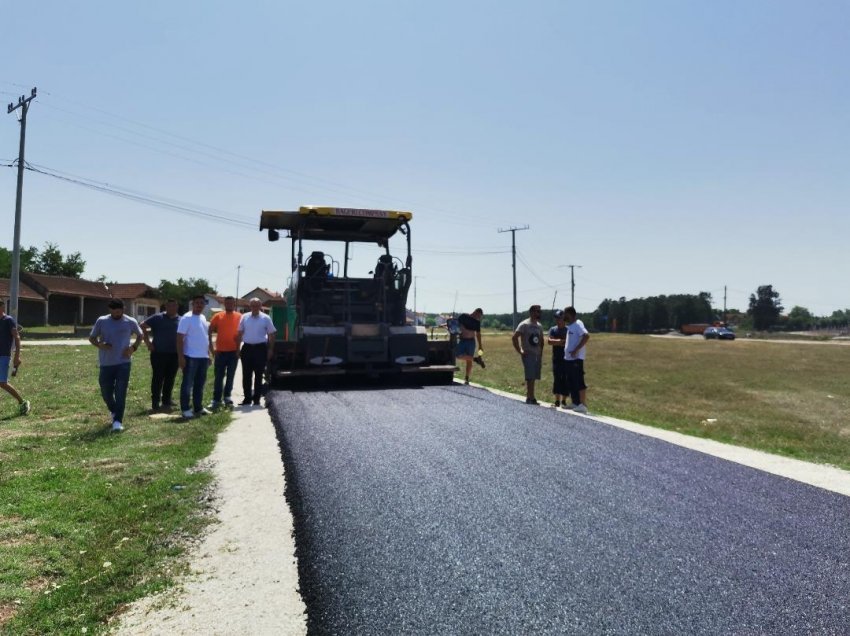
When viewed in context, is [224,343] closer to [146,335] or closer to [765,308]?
[146,335]

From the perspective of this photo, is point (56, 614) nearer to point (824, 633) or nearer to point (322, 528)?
point (322, 528)

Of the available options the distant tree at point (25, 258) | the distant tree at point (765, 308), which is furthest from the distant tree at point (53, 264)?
the distant tree at point (765, 308)

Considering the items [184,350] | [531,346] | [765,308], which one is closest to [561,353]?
[531,346]

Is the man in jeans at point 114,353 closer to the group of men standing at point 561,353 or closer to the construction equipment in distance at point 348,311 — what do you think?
the construction equipment in distance at point 348,311

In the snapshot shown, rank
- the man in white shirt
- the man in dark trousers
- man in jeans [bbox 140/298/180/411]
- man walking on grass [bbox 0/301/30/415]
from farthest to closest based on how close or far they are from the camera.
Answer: the man in dark trousers < the man in white shirt < man in jeans [bbox 140/298/180/411] < man walking on grass [bbox 0/301/30/415]

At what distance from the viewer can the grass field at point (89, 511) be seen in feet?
9.77

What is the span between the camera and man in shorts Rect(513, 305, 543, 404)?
32.5ft

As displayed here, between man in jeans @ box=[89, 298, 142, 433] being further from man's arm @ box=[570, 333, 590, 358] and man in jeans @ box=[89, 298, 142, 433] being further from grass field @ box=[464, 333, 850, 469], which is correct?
grass field @ box=[464, 333, 850, 469]

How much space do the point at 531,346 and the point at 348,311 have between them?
3.44 m

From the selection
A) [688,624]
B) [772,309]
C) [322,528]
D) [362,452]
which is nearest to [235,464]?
[362,452]

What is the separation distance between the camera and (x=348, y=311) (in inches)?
452

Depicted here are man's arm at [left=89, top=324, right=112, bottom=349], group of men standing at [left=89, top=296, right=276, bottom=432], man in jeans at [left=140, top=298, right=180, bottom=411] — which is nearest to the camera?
man's arm at [left=89, top=324, right=112, bottom=349]

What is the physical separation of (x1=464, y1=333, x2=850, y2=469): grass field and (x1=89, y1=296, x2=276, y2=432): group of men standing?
5221 millimetres

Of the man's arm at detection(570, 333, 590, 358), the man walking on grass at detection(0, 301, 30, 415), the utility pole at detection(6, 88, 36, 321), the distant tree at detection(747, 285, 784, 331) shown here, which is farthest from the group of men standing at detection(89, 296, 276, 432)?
the distant tree at detection(747, 285, 784, 331)
